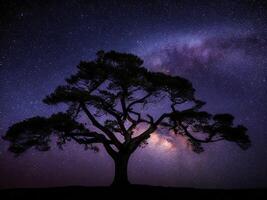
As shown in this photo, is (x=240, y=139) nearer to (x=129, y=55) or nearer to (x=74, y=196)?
(x=129, y=55)

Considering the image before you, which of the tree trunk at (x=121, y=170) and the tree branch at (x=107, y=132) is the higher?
the tree branch at (x=107, y=132)

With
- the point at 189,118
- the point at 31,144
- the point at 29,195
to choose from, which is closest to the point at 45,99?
the point at 31,144

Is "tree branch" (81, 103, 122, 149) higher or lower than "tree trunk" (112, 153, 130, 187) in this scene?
higher

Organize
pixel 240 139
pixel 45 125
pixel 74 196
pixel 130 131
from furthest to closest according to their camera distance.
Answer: pixel 130 131 → pixel 240 139 → pixel 45 125 → pixel 74 196

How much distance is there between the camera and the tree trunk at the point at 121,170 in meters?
22.2

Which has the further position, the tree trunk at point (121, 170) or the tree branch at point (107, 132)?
the tree branch at point (107, 132)

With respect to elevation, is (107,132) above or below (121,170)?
above

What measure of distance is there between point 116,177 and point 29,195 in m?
6.70

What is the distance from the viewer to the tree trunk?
22.2 meters

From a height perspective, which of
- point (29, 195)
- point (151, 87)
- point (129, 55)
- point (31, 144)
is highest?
point (129, 55)

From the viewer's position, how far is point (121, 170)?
22703 mm

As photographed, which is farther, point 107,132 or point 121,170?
point 107,132

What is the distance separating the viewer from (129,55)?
2238 centimetres

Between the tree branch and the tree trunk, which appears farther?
the tree branch
